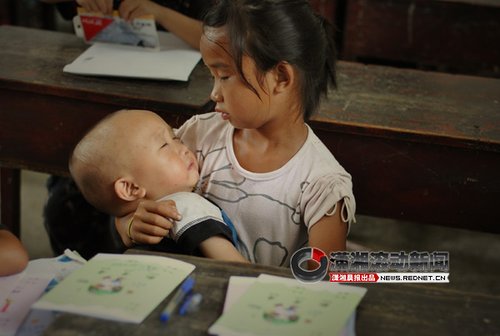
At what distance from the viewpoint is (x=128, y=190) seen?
5.93ft

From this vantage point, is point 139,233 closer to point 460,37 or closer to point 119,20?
point 119,20

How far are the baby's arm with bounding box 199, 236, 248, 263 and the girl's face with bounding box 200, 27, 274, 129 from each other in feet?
0.91

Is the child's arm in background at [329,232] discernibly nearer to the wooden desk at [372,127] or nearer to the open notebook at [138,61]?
the wooden desk at [372,127]

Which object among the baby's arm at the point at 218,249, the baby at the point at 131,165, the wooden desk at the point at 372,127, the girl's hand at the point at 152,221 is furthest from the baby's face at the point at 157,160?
the wooden desk at the point at 372,127

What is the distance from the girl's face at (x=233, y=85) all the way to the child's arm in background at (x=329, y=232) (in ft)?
0.88

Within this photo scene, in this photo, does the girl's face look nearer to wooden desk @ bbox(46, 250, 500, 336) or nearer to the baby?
the baby

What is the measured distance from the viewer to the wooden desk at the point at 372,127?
2.13 meters

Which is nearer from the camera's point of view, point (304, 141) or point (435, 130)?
point (304, 141)

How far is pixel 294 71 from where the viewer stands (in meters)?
1.74

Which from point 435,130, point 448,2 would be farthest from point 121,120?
point 448,2

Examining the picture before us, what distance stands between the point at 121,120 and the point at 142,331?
79 cm

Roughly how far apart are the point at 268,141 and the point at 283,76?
0.59ft

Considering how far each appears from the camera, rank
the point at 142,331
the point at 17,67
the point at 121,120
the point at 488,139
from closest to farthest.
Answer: the point at 142,331
the point at 121,120
the point at 488,139
the point at 17,67

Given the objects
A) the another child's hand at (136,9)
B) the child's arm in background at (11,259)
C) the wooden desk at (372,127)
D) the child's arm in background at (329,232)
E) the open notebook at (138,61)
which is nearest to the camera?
the child's arm in background at (11,259)
